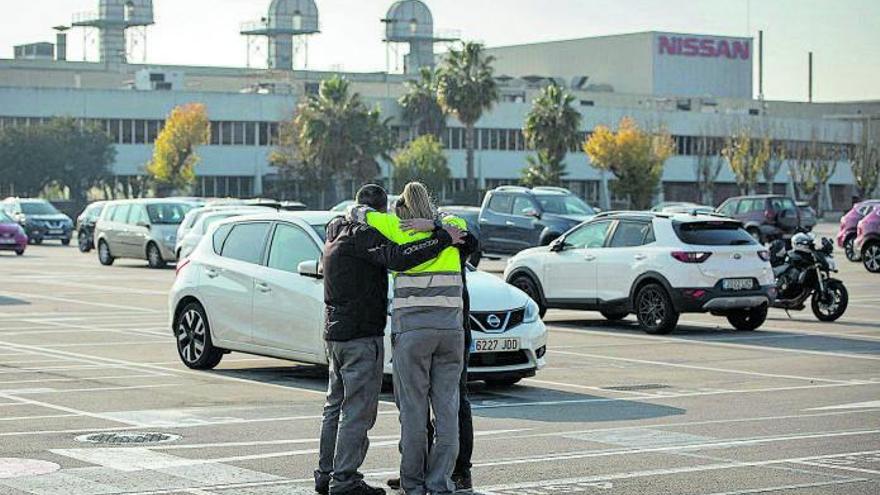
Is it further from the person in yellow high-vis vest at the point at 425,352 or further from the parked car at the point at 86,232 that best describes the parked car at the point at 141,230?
the person in yellow high-vis vest at the point at 425,352

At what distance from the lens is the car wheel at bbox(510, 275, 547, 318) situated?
80.6 ft

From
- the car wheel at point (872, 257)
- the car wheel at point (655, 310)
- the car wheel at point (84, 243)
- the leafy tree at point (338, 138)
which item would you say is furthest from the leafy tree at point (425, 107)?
the car wheel at point (655, 310)

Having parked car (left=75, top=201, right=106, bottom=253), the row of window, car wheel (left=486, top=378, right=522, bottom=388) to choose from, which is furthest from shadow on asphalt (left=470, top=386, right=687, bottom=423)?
the row of window

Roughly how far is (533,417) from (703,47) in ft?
437

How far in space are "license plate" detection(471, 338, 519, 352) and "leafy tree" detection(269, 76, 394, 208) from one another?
76800 mm

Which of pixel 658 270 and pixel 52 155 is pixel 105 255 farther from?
pixel 52 155

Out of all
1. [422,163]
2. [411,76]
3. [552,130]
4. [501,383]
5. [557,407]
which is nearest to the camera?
[557,407]

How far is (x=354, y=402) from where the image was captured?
1011 cm

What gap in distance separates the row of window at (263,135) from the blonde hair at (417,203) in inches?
3337

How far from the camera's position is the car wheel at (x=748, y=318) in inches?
928

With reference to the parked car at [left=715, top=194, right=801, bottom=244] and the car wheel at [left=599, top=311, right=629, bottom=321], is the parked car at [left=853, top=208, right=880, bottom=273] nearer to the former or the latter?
the parked car at [left=715, top=194, right=801, bottom=244]

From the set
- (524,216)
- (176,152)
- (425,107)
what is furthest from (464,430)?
(425,107)

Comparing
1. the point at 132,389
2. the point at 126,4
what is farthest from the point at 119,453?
the point at 126,4

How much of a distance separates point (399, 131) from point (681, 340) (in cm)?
9046
